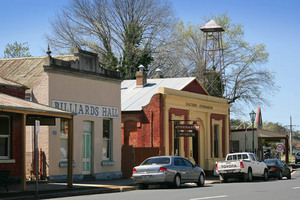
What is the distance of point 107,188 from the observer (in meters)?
22.4

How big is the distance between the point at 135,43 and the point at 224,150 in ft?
49.7

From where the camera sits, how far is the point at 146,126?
33969 millimetres

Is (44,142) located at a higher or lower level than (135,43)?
lower

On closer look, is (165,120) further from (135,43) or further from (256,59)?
(256,59)

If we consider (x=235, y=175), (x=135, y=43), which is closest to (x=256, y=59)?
(x=135, y=43)

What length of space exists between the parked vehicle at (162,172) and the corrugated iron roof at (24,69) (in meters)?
6.57

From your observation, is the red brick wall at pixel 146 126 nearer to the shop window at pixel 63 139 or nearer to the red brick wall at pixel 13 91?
the shop window at pixel 63 139

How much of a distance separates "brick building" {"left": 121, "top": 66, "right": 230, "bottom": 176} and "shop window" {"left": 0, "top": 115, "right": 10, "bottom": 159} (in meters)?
9.02

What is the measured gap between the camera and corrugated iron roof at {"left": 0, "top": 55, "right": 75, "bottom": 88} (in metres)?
26.8

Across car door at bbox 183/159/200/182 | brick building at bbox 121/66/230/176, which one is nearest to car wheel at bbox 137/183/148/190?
car door at bbox 183/159/200/182

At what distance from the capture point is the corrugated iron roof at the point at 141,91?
35125 mm

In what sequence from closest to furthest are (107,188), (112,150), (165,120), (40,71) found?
(107,188), (40,71), (112,150), (165,120)

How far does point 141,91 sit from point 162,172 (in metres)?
14.8

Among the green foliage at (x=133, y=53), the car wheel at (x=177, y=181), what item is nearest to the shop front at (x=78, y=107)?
the car wheel at (x=177, y=181)
